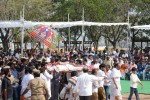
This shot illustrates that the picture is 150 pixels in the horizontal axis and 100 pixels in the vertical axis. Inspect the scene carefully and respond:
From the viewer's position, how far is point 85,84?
41.2 ft

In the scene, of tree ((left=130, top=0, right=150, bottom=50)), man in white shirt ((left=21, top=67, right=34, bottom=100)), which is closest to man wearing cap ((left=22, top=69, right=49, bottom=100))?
man in white shirt ((left=21, top=67, right=34, bottom=100))

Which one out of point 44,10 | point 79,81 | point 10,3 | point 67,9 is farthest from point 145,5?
point 79,81

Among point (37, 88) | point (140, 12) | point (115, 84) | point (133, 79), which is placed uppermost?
point (140, 12)

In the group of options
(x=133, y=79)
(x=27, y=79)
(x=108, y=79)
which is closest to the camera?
(x=27, y=79)

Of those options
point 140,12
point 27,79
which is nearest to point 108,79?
point 27,79

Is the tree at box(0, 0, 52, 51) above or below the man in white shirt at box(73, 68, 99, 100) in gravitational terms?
above

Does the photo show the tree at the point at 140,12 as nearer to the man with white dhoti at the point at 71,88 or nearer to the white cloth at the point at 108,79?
the white cloth at the point at 108,79

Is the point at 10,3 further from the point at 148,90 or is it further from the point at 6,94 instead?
the point at 6,94

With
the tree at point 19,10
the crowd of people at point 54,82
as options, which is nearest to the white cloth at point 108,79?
the crowd of people at point 54,82

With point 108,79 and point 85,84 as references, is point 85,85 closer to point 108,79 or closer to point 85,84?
point 85,84

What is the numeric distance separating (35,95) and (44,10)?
3481 centimetres

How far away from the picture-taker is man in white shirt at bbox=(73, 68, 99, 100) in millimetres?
12523

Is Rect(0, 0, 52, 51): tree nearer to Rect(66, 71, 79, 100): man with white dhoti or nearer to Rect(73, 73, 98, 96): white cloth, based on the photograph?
Rect(66, 71, 79, 100): man with white dhoti

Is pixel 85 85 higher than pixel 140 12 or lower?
lower
